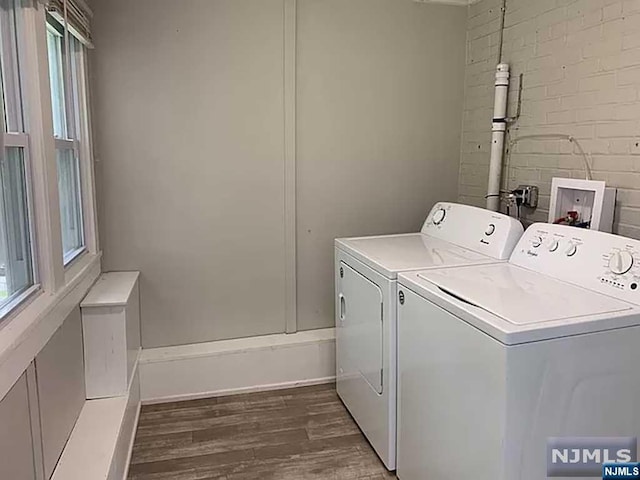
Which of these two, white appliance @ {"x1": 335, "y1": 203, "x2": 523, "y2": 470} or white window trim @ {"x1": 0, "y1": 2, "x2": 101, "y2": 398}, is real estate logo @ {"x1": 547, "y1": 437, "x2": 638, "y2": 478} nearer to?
white appliance @ {"x1": 335, "y1": 203, "x2": 523, "y2": 470}

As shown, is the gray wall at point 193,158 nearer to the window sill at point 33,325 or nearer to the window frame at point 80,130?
the window frame at point 80,130

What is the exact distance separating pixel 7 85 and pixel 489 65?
8.05 feet

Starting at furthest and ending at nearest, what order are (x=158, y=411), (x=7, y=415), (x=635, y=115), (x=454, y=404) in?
(x=158, y=411), (x=635, y=115), (x=454, y=404), (x=7, y=415)

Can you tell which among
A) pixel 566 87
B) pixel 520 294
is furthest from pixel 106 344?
pixel 566 87

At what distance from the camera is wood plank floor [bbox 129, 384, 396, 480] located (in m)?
2.25

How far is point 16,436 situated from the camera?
1.44 meters

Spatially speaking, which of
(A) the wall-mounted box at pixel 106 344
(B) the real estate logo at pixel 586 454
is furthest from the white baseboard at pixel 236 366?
(B) the real estate logo at pixel 586 454

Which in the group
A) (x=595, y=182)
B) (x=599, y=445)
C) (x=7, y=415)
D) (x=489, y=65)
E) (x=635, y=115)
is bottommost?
(x=599, y=445)

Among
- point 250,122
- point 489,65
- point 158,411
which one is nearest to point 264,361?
point 158,411

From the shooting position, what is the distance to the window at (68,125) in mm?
2230

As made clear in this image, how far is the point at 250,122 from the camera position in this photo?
2.90 metres

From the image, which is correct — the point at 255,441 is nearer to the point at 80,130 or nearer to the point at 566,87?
the point at 80,130

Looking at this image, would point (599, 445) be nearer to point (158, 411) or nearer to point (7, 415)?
point (7, 415)

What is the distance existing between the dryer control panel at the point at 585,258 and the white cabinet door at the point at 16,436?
6.03 ft
